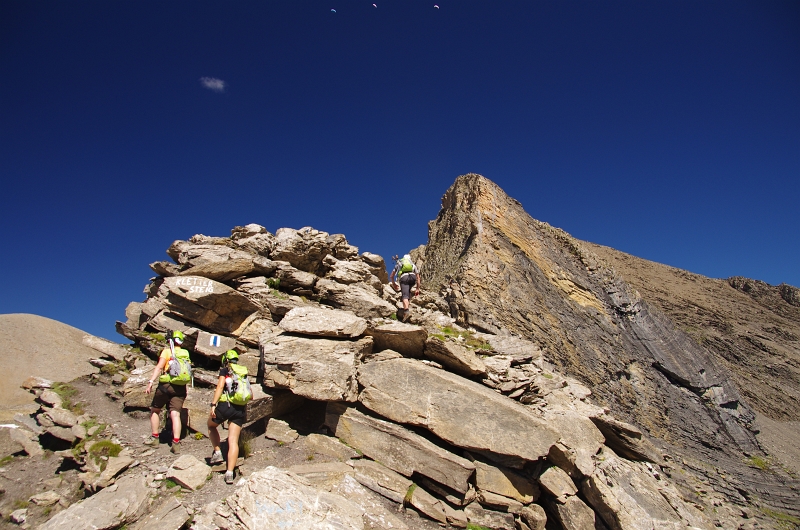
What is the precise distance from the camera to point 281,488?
20.3 feet

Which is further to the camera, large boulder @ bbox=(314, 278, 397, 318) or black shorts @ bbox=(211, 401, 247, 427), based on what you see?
large boulder @ bbox=(314, 278, 397, 318)

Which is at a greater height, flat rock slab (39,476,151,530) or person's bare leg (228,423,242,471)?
person's bare leg (228,423,242,471)

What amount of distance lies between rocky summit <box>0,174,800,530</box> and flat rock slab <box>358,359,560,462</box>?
0.05 metres

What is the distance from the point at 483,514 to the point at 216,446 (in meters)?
6.16

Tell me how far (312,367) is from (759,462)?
21800 millimetres

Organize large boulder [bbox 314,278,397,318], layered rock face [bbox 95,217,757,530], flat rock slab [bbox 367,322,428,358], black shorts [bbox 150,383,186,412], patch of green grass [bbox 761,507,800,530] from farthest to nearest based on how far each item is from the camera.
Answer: patch of green grass [bbox 761,507,800,530]
large boulder [bbox 314,278,397,318]
flat rock slab [bbox 367,322,428,358]
black shorts [bbox 150,383,186,412]
layered rock face [bbox 95,217,757,530]

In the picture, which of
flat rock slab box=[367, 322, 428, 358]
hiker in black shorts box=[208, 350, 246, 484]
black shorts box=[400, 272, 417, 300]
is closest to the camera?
hiker in black shorts box=[208, 350, 246, 484]

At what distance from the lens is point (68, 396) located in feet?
31.4

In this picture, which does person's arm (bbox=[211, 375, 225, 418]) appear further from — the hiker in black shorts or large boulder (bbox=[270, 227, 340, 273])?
large boulder (bbox=[270, 227, 340, 273])

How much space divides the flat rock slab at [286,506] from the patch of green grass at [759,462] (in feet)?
67.0

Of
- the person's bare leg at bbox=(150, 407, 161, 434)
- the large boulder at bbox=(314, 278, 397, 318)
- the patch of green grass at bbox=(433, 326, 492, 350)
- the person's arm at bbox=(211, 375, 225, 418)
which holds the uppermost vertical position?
the large boulder at bbox=(314, 278, 397, 318)

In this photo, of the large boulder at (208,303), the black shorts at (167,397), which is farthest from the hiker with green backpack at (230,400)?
the large boulder at (208,303)

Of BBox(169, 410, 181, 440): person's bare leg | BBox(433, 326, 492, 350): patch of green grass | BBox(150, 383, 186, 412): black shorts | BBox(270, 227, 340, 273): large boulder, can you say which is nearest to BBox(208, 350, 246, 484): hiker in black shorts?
BBox(169, 410, 181, 440): person's bare leg

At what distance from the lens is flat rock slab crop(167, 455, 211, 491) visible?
679cm
